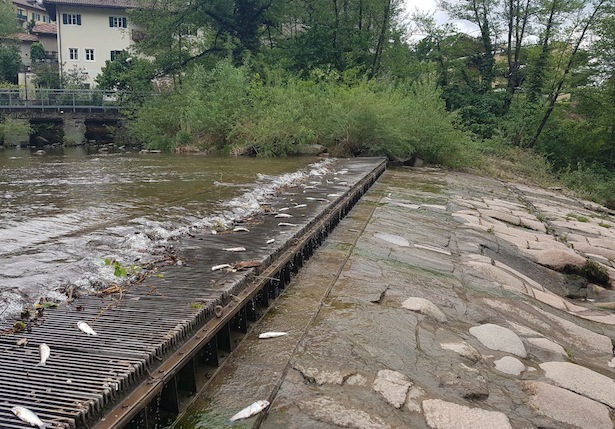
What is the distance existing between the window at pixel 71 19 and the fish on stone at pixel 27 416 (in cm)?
4461

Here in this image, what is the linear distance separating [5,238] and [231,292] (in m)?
3.23

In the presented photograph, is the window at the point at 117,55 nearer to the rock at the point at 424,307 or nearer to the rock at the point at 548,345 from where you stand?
the rock at the point at 424,307

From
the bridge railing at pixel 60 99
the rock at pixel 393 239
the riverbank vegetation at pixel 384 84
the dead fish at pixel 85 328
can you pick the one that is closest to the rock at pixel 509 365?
the rock at pixel 393 239

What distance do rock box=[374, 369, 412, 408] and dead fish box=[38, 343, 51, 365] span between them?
1903 mm

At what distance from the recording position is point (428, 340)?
161 inches

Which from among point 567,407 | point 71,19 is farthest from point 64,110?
point 567,407

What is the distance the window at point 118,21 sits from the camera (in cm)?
4100

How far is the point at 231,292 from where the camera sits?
3758 millimetres

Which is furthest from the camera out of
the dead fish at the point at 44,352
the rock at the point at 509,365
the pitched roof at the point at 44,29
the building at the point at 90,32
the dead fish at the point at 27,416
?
the pitched roof at the point at 44,29

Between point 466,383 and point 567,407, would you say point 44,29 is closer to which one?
point 466,383

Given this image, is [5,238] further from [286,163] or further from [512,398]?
[286,163]

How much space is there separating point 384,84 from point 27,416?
62.0 ft

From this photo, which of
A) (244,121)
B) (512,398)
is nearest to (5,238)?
(512,398)

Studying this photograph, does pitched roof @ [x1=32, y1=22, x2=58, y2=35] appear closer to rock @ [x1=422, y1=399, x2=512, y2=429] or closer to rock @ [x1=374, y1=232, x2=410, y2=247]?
rock @ [x1=374, y1=232, x2=410, y2=247]
